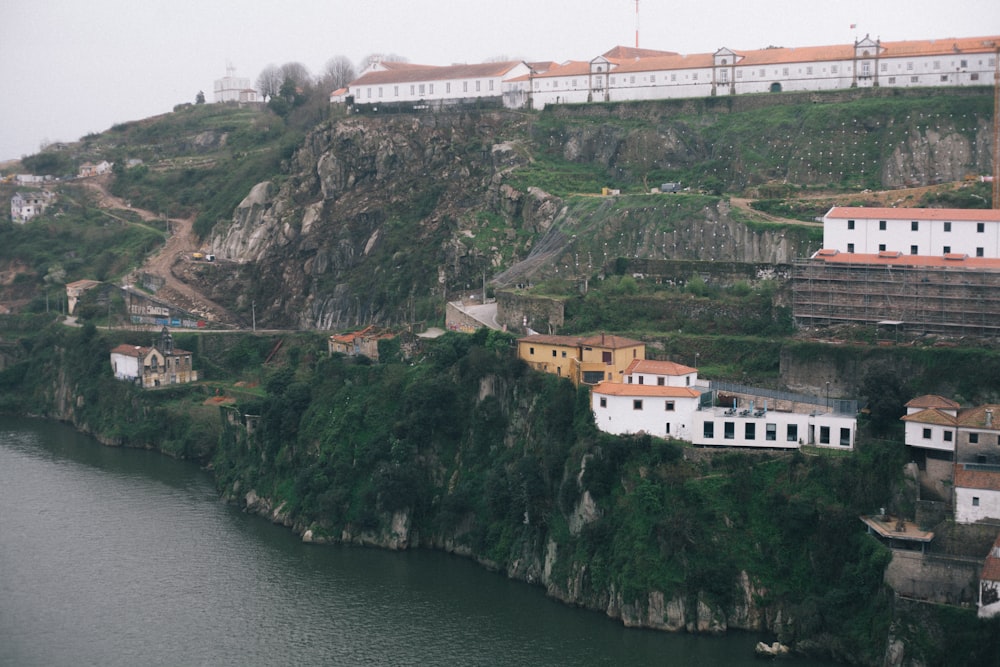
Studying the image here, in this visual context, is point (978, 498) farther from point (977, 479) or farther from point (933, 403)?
point (933, 403)

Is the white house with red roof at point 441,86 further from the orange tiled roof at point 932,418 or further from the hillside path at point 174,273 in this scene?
the orange tiled roof at point 932,418

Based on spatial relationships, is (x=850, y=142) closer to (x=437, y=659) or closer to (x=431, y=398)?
(x=431, y=398)

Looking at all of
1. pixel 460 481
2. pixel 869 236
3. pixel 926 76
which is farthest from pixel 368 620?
pixel 926 76

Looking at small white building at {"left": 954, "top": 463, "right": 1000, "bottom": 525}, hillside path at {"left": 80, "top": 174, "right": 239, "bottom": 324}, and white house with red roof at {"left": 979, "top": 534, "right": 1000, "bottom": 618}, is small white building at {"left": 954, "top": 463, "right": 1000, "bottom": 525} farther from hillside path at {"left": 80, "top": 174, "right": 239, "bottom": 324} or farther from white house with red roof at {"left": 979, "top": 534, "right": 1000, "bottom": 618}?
hillside path at {"left": 80, "top": 174, "right": 239, "bottom": 324}

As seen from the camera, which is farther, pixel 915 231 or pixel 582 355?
pixel 915 231

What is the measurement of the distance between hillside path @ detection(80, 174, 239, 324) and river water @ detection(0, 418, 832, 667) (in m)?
22.0

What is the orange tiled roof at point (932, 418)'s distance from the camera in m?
35.0

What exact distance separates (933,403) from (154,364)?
38.4 m

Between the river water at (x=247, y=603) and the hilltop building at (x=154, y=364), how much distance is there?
13.2 m

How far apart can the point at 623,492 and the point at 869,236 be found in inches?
553

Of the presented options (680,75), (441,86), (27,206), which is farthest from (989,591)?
(27,206)

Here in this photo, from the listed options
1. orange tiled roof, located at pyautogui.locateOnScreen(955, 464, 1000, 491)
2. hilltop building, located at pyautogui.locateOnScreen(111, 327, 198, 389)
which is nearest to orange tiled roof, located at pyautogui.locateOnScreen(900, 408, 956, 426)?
orange tiled roof, located at pyautogui.locateOnScreen(955, 464, 1000, 491)

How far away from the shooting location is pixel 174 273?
7362cm

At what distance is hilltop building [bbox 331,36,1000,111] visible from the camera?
59.5 metres
